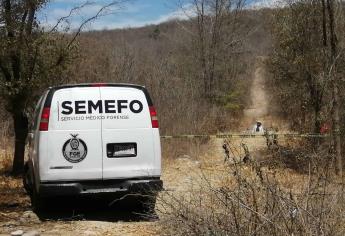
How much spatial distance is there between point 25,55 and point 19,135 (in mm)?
1878

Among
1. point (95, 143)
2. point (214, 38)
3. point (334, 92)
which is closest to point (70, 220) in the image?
point (95, 143)

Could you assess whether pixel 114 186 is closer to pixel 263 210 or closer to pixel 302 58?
pixel 263 210

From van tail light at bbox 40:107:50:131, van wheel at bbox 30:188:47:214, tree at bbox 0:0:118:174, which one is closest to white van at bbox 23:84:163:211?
van tail light at bbox 40:107:50:131

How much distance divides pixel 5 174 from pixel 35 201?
15.7ft

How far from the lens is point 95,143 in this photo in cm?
879

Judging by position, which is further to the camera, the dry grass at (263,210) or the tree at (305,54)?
the tree at (305,54)

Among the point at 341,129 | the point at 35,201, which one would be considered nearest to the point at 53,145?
the point at 35,201

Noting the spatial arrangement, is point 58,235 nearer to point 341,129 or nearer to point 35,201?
point 35,201

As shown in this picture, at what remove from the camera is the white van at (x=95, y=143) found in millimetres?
8633

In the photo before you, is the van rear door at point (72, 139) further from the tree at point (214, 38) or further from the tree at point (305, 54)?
the tree at point (214, 38)

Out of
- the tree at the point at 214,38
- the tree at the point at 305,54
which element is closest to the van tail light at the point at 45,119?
the tree at the point at 305,54

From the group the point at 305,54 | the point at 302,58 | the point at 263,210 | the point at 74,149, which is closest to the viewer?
the point at 263,210

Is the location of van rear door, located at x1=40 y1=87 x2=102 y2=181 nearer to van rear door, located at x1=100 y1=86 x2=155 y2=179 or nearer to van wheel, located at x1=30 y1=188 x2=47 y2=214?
van rear door, located at x1=100 y1=86 x2=155 y2=179

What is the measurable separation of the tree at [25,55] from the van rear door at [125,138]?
436cm
